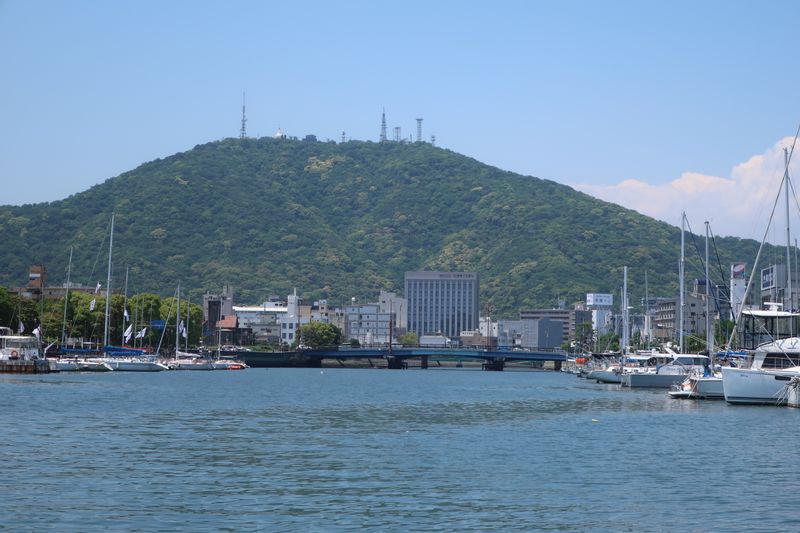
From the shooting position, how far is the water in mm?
→ 31719

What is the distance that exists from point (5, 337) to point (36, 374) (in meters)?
5.68

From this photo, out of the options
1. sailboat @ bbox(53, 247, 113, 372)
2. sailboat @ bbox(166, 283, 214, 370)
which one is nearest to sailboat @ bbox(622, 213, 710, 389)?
sailboat @ bbox(53, 247, 113, 372)

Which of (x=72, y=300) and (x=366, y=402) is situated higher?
(x=72, y=300)

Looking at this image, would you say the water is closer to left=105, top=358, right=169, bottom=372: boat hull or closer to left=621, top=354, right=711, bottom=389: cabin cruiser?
left=621, top=354, right=711, bottom=389: cabin cruiser

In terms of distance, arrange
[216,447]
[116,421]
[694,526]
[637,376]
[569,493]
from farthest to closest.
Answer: [637,376]
[116,421]
[216,447]
[569,493]
[694,526]

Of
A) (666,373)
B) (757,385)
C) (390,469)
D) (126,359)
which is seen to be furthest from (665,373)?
(126,359)

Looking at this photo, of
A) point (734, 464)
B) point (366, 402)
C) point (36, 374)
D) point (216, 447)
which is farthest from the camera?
point (36, 374)

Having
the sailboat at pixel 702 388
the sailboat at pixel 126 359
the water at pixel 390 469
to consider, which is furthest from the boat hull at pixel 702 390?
the sailboat at pixel 126 359

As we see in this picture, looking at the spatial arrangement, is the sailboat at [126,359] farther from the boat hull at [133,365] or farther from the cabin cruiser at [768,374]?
the cabin cruiser at [768,374]

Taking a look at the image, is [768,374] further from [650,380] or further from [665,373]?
[650,380]

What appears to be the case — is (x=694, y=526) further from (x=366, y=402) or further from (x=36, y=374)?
(x=36, y=374)

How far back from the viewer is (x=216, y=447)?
1911 inches

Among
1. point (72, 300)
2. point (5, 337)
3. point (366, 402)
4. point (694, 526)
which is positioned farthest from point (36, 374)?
point (694, 526)

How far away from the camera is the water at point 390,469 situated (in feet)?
104
